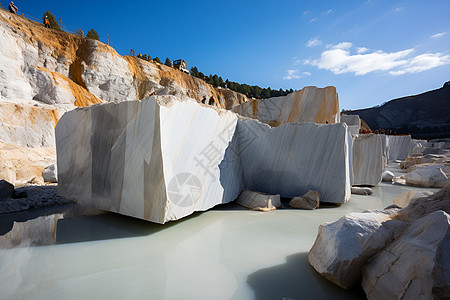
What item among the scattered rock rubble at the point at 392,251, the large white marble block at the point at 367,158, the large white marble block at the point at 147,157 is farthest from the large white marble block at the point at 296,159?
the large white marble block at the point at 367,158

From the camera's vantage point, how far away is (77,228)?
283cm

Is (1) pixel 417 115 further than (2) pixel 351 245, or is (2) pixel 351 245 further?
(1) pixel 417 115

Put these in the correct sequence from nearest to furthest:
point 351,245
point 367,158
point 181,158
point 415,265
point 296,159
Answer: point 415,265
point 351,245
point 181,158
point 296,159
point 367,158

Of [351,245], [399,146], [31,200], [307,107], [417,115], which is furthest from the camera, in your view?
→ [417,115]

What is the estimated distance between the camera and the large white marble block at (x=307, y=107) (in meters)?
7.72

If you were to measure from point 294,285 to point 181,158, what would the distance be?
1.89 m

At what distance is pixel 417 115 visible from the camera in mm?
34562

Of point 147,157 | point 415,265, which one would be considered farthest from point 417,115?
point 147,157

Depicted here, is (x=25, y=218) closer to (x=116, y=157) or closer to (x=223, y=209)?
(x=116, y=157)

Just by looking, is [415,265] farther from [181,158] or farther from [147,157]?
[147,157]

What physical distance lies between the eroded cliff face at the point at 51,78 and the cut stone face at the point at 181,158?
229cm

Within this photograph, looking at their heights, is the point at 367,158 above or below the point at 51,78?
below

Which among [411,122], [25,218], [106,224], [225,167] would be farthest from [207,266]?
[411,122]

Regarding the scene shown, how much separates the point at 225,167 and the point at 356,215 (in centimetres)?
235
